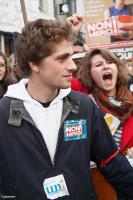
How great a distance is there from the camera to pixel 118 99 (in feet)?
10.5

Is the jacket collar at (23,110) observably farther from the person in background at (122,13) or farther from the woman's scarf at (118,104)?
the person in background at (122,13)

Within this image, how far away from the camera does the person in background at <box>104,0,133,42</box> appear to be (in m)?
12.3

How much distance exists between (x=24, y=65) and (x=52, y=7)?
18.2m

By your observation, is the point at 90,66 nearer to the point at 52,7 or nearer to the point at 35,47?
the point at 35,47

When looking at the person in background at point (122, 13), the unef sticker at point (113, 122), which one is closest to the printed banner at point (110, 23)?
the person in background at point (122, 13)

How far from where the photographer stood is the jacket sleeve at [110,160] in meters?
2.49

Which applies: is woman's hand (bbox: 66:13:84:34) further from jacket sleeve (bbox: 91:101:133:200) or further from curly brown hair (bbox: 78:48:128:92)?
jacket sleeve (bbox: 91:101:133:200)

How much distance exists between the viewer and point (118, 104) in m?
3.14

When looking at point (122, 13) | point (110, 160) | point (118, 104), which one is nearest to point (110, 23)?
point (122, 13)

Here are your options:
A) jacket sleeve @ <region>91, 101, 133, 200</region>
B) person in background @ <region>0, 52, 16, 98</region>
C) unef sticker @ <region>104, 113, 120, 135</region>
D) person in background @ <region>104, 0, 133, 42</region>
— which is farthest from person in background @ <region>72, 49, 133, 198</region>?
person in background @ <region>104, 0, 133, 42</region>

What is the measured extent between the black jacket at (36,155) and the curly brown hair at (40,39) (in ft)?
0.92

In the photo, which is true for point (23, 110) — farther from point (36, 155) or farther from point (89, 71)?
point (89, 71)

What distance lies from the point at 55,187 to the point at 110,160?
41 centimetres

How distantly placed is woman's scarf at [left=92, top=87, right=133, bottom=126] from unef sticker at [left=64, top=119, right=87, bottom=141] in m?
0.74
